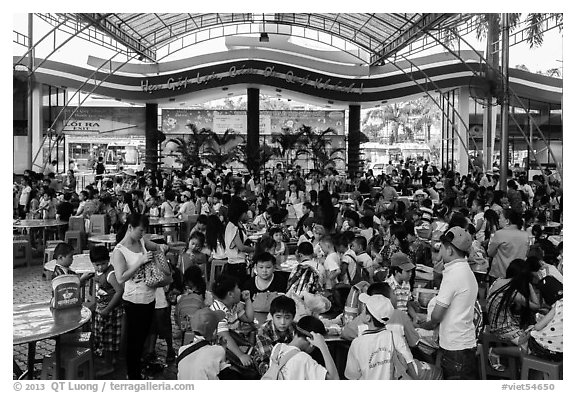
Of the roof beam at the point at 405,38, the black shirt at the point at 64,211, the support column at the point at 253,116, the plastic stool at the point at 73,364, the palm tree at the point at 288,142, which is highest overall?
the roof beam at the point at 405,38

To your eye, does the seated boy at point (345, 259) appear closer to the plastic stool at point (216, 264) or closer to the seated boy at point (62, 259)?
the plastic stool at point (216, 264)

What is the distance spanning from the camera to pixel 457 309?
15.5 ft

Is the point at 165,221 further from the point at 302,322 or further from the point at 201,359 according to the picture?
the point at 201,359

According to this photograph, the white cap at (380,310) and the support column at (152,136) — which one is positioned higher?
the support column at (152,136)

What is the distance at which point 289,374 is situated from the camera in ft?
13.0

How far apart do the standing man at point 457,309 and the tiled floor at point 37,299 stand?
260 cm

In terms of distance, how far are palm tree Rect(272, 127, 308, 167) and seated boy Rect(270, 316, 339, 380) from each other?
2192cm

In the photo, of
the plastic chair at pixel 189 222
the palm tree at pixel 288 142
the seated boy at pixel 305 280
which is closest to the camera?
the seated boy at pixel 305 280

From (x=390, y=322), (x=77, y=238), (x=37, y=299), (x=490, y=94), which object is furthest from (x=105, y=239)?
(x=490, y=94)

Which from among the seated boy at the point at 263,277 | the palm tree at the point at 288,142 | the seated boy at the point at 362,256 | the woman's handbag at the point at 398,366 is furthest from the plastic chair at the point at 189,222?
the palm tree at the point at 288,142

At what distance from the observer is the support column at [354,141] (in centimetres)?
2711

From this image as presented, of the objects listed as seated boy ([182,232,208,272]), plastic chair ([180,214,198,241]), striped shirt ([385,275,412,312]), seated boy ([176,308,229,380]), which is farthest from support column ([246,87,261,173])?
seated boy ([176,308,229,380])

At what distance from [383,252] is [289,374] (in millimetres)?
4143

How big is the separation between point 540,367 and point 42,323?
3693mm
